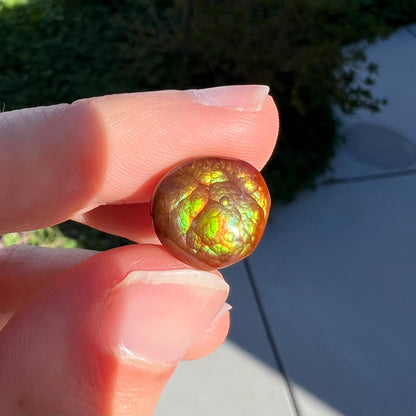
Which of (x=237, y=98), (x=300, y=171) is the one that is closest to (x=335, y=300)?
(x=300, y=171)

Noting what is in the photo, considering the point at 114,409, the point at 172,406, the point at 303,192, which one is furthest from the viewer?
the point at 303,192

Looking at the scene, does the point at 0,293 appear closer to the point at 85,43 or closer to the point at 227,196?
the point at 227,196

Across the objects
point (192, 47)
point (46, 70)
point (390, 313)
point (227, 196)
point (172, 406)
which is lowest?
point (172, 406)

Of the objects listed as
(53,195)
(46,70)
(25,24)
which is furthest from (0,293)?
(25,24)

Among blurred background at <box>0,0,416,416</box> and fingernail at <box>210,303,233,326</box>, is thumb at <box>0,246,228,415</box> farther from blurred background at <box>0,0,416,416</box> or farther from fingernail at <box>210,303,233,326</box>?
blurred background at <box>0,0,416,416</box>

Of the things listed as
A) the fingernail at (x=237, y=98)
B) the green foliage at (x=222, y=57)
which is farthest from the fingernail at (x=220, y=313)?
the green foliage at (x=222, y=57)

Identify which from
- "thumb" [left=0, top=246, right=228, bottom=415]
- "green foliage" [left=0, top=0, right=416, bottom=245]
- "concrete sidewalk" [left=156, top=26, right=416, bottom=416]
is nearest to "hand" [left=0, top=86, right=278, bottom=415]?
"thumb" [left=0, top=246, right=228, bottom=415]
